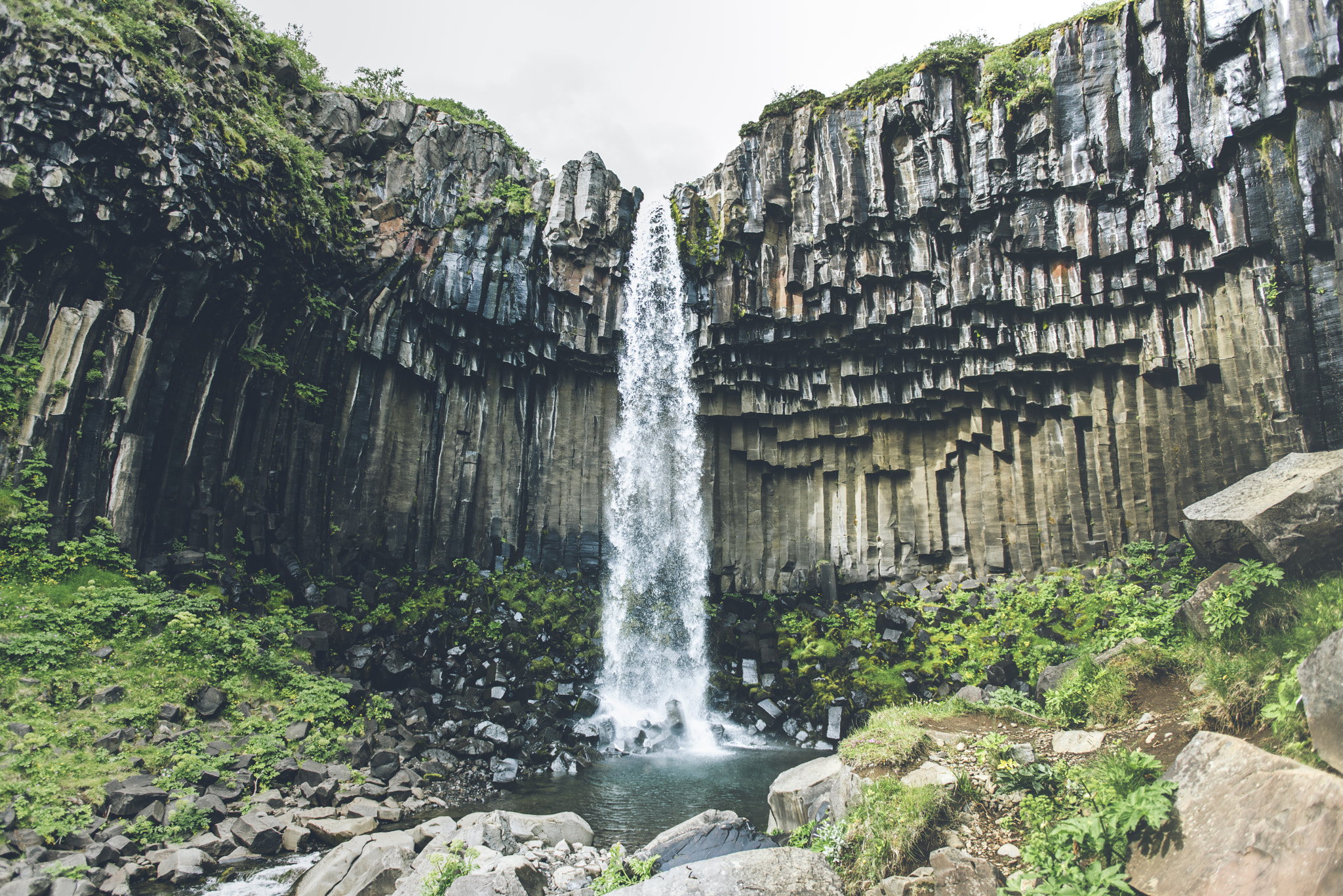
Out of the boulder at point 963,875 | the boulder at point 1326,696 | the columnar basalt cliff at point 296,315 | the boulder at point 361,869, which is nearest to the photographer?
the boulder at point 1326,696

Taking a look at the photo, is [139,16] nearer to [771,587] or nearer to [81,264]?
[81,264]

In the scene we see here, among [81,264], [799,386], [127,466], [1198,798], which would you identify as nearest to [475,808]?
[127,466]

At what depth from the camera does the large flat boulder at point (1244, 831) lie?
3.88 m

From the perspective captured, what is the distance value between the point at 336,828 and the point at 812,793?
6.12m

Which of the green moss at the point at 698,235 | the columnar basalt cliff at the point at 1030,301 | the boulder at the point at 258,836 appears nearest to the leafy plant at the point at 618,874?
the boulder at the point at 258,836

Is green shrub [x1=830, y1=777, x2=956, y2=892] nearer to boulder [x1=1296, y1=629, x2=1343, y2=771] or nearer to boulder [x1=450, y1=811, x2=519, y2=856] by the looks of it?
boulder [x1=1296, y1=629, x2=1343, y2=771]

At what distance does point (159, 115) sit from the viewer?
12234 millimetres

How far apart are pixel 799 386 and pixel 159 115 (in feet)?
50.4

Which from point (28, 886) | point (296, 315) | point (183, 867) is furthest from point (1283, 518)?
point (296, 315)

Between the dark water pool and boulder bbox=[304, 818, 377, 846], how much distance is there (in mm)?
1482

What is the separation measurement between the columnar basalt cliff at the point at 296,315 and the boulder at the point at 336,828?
6.59 meters

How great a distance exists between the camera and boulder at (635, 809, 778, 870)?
25.5 feet

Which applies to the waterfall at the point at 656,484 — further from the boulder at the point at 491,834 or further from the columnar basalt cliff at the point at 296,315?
the boulder at the point at 491,834

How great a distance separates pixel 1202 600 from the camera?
7742 mm
